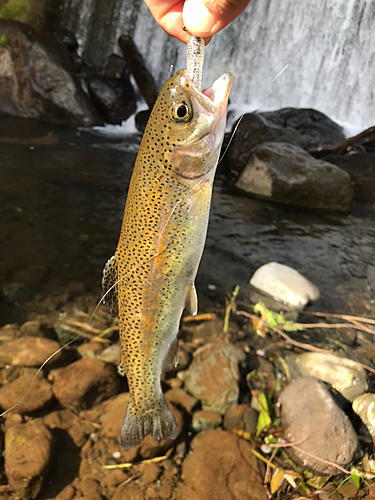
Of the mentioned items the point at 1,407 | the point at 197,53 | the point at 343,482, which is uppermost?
the point at 197,53

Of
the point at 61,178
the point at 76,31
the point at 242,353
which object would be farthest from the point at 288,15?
the point at 242,353

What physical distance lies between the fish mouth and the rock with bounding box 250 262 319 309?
320 centimetres

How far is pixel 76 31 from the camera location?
617 inches

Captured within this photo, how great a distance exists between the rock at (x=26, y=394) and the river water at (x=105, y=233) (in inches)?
33.2

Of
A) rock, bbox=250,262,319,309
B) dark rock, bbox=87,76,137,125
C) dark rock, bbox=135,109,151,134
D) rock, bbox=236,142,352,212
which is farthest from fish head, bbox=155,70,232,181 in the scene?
dark rock, bbox=87,76,137,125

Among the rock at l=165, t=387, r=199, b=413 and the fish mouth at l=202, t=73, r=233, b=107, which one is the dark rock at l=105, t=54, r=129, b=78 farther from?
the fish mouth at l=202, t=73, r=233, b=107

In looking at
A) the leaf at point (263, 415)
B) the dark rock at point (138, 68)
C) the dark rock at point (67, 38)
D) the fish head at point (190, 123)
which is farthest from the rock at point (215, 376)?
the dark rock at point (67, 38)

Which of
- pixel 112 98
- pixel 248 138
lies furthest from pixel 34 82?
pixel 248 138

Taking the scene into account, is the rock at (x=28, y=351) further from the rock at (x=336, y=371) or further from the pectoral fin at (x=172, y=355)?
the rock at (x=336, y=371)

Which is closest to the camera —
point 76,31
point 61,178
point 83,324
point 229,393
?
point 229,393

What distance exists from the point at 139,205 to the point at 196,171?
0.32 m

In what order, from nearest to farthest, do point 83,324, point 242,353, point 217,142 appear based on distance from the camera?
point 217,142, point 242,353, point 83,324

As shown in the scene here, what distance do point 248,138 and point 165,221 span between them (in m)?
8.80

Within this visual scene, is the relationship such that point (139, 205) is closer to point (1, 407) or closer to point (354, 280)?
point (1, 407)
